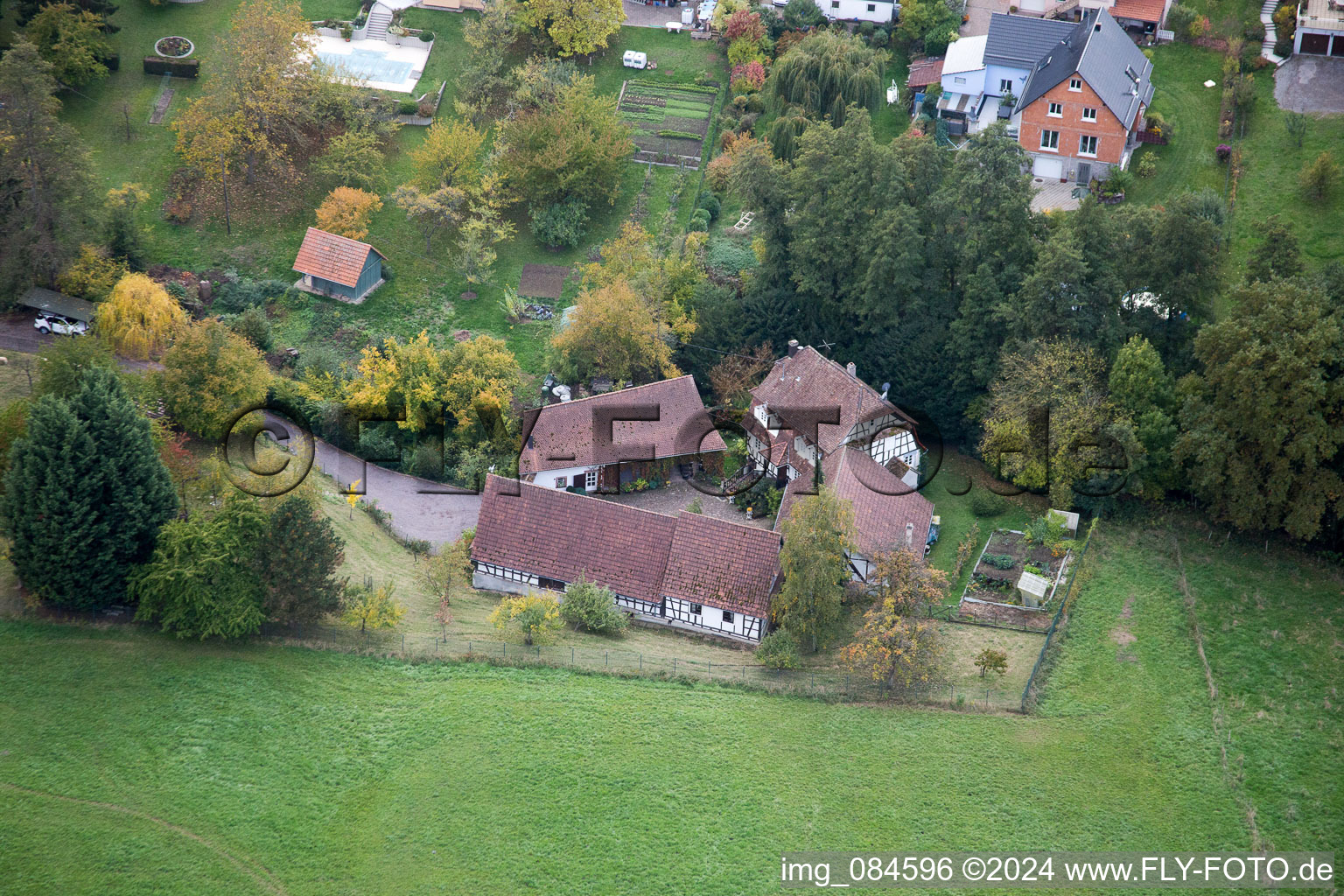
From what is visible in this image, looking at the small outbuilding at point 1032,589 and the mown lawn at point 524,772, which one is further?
the small outbuilding at point 1032,589

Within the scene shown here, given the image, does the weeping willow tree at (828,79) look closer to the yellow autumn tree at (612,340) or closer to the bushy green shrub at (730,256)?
the bushy green shrub at (730,256)

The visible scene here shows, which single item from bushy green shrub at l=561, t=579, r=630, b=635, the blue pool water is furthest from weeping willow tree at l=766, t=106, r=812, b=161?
bushy green shrub at l=561, t=579, r=630, b=635

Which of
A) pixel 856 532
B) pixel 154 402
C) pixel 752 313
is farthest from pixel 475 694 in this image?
pixel 752 313

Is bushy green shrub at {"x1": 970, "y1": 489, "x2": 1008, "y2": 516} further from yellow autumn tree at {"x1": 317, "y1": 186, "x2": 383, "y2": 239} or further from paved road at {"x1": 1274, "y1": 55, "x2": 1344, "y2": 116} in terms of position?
yellow autumn tree at {"x1": 317, "y1": 186, "x2": 383, "y2": 239}

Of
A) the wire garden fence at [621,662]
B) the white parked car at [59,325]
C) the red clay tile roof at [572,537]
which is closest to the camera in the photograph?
the wire garden fence at [621,662]

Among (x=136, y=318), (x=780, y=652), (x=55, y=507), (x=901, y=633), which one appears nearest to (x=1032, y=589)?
(x=901, y=633)

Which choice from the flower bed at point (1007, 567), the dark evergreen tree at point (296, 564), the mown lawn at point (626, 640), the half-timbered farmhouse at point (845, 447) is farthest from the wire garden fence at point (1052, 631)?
the dark evergreen tree at point (296, 564)
